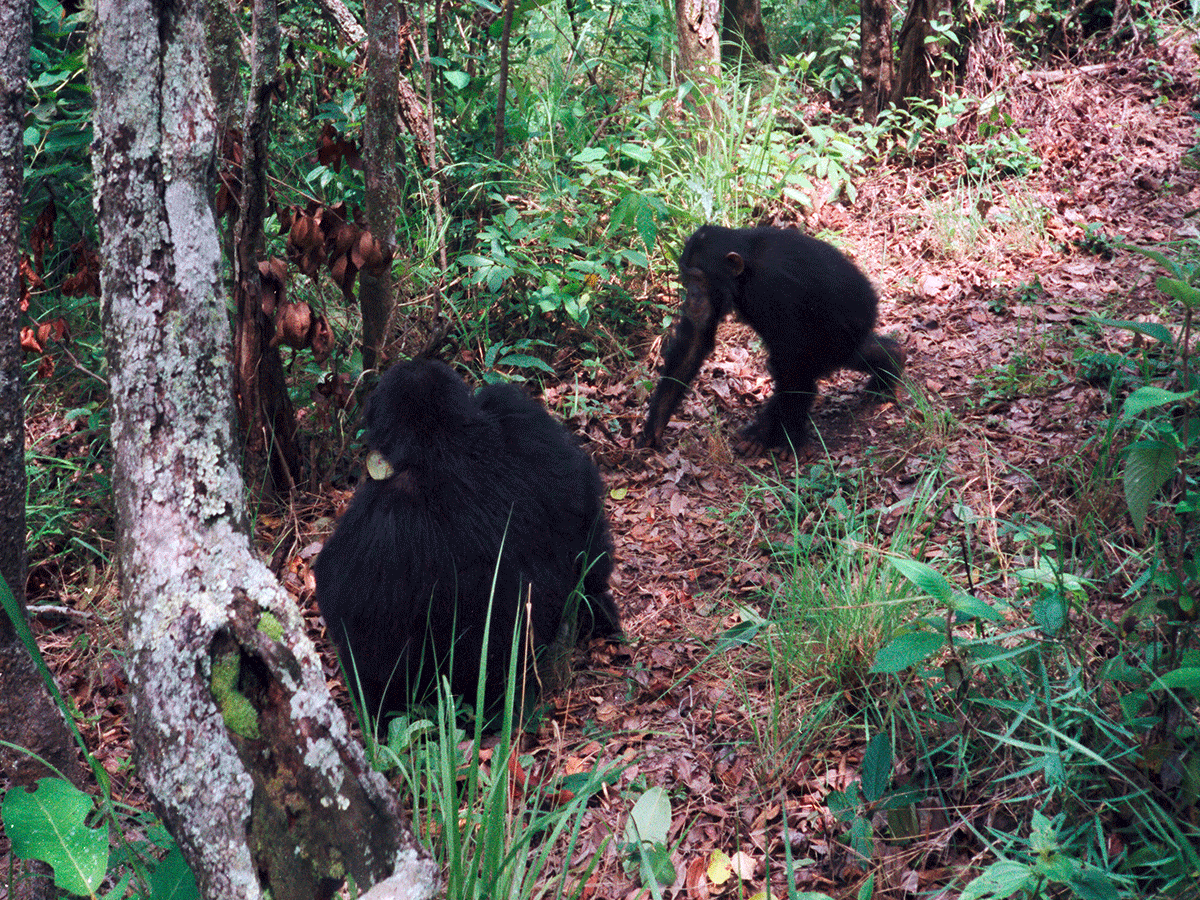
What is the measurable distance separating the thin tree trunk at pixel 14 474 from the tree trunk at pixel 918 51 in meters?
6.34

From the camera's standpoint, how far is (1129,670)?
7.07ft

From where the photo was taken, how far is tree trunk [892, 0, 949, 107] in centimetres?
678

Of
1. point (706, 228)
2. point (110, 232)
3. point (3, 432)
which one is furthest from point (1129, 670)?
point (706, 228)

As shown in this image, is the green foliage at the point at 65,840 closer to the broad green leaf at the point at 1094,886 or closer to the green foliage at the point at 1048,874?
the green foliage at the point at 1048,874

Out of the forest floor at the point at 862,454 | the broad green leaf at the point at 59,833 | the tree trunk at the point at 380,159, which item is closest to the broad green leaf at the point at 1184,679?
the forest floor at the point at 862,454

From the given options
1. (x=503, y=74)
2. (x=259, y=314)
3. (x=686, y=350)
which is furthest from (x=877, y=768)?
(x=503, y=74)

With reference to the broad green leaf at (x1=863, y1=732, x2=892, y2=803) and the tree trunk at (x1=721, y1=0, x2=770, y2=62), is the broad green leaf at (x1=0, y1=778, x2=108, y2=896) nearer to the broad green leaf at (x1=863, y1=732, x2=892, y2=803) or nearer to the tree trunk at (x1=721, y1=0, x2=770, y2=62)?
the broad green leaf at (x1=863, y1=732, x2=892, y2=803)

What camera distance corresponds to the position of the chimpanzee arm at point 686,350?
4754 mm

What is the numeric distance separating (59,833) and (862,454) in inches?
142

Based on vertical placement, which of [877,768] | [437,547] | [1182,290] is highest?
[1182,290]

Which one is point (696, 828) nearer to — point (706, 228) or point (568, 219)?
point (706, 228)

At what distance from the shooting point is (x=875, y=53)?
22.7ft

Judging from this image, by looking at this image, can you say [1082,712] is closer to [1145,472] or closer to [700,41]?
[1145,472]

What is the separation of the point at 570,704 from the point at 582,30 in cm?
585
